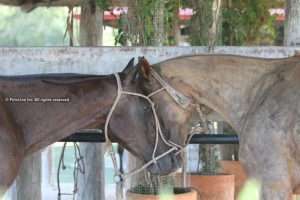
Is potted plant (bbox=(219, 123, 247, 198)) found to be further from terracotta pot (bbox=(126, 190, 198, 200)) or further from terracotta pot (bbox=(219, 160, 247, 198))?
terracotta pot (bbox=(126, 190, 198, 200))

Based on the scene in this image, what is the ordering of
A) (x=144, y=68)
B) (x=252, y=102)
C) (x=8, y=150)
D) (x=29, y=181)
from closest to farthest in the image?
1. (x=8, y=150)
2. (x=144, y=68)
3. (x=252, y=102)
4. (x=29, y=181)

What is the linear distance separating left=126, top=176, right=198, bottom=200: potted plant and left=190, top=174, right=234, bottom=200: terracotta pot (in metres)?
0.52

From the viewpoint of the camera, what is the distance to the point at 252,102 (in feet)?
10.5

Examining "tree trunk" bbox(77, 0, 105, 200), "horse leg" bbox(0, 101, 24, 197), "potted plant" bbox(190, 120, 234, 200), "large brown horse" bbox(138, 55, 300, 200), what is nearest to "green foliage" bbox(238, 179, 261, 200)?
"large brown horse" bbox(138, 55, 300, 200)

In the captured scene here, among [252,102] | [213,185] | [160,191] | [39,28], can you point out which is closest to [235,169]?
[213,185]

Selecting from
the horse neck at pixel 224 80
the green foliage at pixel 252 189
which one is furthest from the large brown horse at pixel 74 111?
the green foliage at pixel 252 189

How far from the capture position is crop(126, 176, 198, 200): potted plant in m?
3.76

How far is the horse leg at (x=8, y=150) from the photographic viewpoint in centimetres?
296

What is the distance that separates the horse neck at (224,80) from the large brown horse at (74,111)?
0.82ft

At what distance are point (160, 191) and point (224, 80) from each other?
941 millimetres

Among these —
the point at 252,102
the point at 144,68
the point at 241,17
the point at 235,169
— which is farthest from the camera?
the point at 235,169

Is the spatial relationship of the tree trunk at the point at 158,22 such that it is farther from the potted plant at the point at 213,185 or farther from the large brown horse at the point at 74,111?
the large brown horse at the point at 74,111

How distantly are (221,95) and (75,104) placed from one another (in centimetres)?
69

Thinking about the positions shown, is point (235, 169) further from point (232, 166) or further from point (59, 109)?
point (59, 109)
